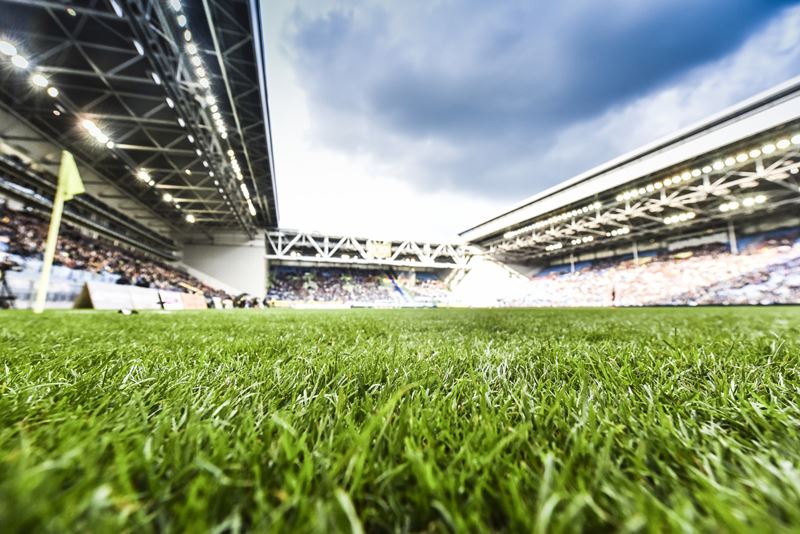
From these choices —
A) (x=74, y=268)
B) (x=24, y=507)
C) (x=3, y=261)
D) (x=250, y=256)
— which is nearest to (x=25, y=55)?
(x=3, y=261)

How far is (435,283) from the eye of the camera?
37.0m

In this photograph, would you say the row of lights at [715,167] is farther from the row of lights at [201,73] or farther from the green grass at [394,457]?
the row of lights at [201,73]

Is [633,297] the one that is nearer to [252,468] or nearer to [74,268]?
[252,468]

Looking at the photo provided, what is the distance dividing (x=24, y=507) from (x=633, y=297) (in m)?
30.4

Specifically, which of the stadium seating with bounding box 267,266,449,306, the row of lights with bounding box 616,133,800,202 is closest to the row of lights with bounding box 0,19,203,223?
the stadium seating with bounding box 267,266,449,306

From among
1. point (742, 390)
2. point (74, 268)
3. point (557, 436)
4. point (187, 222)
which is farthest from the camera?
point (187, 222)

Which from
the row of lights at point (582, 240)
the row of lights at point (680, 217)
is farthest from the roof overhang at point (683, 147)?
the row of lights at point (680, 217)

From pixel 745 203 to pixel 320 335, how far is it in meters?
26.8

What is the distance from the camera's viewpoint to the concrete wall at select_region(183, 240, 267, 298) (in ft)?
84.7

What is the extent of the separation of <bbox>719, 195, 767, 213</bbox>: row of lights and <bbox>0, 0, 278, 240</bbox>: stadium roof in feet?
86.0

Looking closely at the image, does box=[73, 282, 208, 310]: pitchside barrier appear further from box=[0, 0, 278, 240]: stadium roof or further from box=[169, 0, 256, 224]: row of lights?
box=[169, 0, 256, 224]: row of lights

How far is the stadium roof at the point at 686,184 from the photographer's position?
12805mm

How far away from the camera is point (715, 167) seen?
14617 millimetres

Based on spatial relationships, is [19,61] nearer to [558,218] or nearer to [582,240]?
[558,218]
